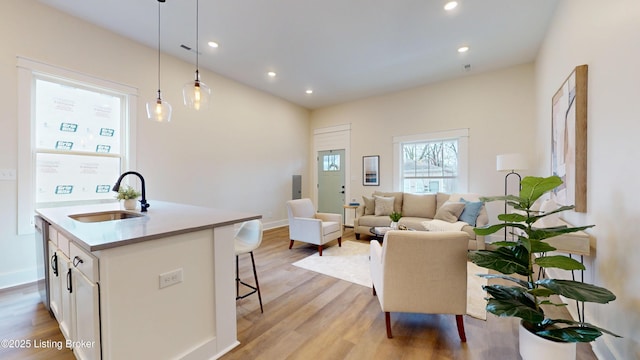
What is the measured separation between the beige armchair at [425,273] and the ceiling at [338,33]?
2.59 metres

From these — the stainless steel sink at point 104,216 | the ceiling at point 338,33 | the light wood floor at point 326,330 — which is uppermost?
the ceiling at point 338,33

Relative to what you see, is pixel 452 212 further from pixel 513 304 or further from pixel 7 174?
pixel 7 174

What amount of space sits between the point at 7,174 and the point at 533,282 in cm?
493

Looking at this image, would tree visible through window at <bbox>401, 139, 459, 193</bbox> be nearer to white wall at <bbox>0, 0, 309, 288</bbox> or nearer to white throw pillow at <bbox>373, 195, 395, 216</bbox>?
white throw pillow at <bbox>373, 195, 395, 216</bbox>

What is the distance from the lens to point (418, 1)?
8.80 feet

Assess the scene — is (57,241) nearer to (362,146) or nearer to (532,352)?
(532,352)

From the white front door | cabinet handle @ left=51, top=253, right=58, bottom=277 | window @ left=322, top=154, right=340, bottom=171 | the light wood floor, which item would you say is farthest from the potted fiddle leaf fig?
window @ left=322, top=154, right=340, bottom=171

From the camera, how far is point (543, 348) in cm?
133

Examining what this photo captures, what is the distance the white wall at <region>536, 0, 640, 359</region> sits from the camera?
1.38 metres

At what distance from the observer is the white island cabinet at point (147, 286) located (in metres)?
1.24

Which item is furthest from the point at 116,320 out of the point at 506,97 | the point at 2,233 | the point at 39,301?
the point at 506,97

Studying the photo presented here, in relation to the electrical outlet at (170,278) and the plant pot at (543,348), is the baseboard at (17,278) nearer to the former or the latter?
the electrical outlet at (170,278)

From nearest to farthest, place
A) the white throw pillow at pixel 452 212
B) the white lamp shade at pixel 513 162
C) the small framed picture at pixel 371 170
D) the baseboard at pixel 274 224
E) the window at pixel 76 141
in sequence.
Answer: the window at pixel 76 141
the white lamp shade at pixel 513 162
the white throw pillow at pixel 452 212
the baseboard at pixel 274 224
the small framed picture at pixel 371 170

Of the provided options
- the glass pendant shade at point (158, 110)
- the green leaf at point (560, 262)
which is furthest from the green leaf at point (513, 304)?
the glass pendant shade at point (158, 110)
